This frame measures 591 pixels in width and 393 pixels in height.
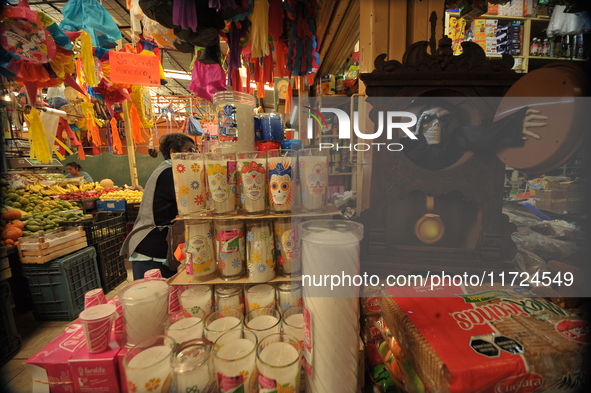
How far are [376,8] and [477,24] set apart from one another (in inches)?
61.5

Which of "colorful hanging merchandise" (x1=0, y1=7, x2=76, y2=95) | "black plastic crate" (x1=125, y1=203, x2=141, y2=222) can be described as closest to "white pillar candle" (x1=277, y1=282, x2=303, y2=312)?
"colorful hanging merchandise" (x1=0, y1=7, x2=76, y2=95)

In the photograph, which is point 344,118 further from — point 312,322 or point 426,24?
point 312,322

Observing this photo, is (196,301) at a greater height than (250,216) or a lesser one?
lesser

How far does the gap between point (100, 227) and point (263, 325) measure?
3191 millimetres

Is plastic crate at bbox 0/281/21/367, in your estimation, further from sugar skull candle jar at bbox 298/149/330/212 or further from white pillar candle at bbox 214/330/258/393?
sugar skull candle jar at bbox 298/149/330/212

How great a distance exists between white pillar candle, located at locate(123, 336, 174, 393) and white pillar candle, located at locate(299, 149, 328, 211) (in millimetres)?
724

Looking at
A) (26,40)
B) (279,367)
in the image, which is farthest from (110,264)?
(279,367)

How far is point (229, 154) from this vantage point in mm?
1056

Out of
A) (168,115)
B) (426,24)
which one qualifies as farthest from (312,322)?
(168,115)

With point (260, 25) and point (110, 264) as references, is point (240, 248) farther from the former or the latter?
point (110, 264)

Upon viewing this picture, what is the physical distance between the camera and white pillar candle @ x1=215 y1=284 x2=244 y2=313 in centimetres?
103

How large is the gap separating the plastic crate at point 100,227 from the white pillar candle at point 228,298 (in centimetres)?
282

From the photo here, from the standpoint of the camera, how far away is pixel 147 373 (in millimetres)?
649

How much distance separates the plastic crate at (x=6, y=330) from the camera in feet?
6.29
